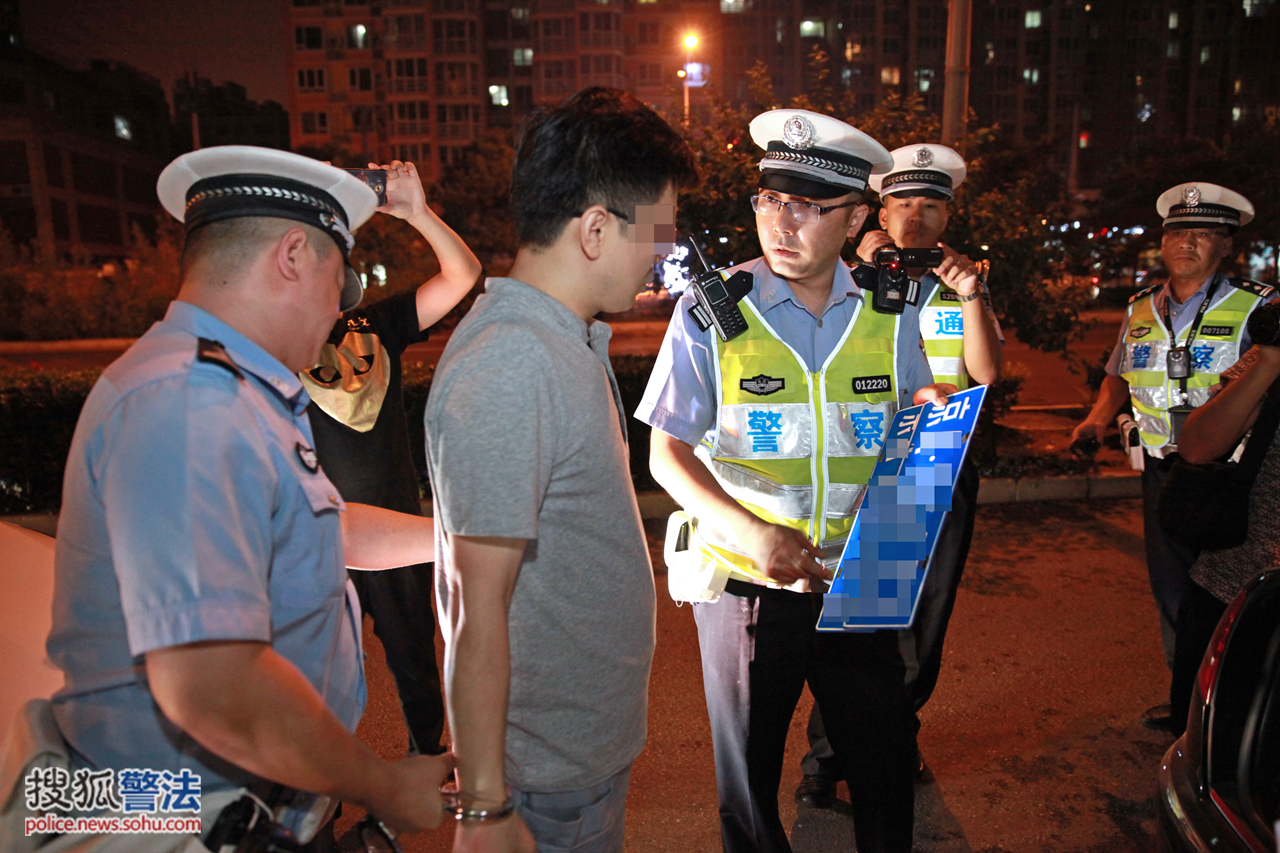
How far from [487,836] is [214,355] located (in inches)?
33.3

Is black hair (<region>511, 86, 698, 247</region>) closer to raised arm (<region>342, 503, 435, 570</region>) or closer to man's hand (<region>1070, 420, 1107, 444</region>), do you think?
raised arm (<region>342, 503, 435, 570</region>)

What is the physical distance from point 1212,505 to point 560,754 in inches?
98.3

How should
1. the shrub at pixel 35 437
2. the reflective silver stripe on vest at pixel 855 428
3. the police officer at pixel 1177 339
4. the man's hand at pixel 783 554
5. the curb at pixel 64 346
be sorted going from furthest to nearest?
the curb at pixel 64 346, the shrub at pixel 35 437, the police officer at pixel 1177 339, the reflective silver stripe on vest at pixel 855 428, the man's hand at pixel 783 554

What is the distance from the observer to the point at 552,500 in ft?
4.59

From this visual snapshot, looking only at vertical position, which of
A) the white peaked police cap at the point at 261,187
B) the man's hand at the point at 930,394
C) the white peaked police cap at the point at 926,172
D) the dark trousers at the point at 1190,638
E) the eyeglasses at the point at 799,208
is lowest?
the dark trousers at the point at 1190,638

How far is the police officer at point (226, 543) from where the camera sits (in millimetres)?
1090

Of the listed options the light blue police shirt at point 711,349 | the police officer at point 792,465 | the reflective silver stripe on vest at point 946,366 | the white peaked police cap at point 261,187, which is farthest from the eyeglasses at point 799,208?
the white peaked police cap at point 261,187

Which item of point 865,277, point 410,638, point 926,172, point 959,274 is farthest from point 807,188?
point 410,638

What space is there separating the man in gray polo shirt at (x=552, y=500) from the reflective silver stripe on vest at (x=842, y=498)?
0.95 metres

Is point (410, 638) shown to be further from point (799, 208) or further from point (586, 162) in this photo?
point (586, 162)

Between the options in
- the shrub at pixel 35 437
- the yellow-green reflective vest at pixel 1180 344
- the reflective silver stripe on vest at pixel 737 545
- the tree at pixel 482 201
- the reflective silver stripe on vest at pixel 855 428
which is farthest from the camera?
the tree at pixel 482 201

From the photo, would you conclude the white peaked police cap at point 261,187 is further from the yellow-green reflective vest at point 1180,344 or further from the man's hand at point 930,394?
the yellow-green reflective vest at point 1180,344

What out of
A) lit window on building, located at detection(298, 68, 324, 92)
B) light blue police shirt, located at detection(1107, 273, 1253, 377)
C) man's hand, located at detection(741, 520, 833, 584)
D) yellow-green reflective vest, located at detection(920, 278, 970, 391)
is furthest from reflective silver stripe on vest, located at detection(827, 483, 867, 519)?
lit window on building, located at detection(298, 68, 324, 92)

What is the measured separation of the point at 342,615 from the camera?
4.93 feet
